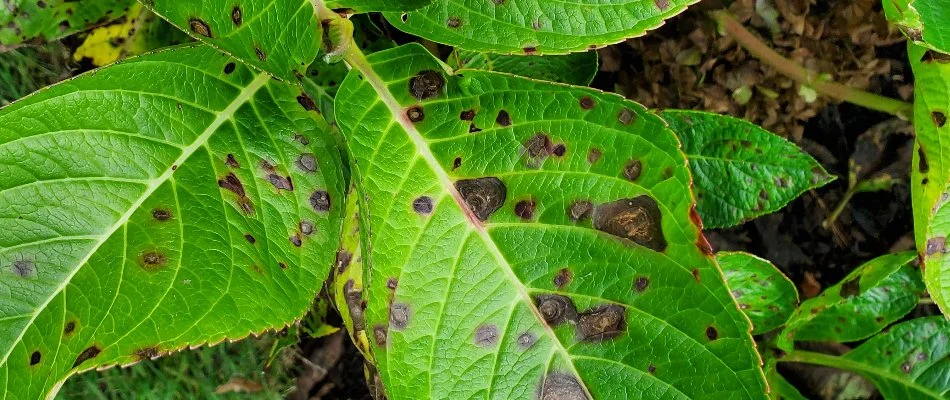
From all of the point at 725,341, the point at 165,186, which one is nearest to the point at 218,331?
the point at 165,186

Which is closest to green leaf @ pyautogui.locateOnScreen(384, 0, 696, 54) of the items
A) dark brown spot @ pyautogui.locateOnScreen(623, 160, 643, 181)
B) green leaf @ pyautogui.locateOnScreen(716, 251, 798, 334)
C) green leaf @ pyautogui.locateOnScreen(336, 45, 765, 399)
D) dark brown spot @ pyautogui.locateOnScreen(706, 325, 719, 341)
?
green leaf @ pyautogui.locateOnScreen(336, 45, 765, 399)

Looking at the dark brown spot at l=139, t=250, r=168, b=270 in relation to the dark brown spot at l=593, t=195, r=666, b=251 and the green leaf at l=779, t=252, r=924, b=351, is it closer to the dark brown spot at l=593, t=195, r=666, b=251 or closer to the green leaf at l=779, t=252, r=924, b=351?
the dark brown spot at l=593, t=195, r=666, b=251

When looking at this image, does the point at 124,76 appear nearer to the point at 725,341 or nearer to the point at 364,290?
the point at 364,290

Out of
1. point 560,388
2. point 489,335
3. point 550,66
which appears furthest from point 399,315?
point 550,66

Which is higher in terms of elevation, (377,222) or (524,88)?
(524,88)

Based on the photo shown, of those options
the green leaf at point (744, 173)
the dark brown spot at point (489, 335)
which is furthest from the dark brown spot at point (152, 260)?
the green leaf at point (744, 173)

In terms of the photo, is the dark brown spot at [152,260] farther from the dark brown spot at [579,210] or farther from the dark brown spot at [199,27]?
the dark brown spot at [579,210]
